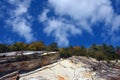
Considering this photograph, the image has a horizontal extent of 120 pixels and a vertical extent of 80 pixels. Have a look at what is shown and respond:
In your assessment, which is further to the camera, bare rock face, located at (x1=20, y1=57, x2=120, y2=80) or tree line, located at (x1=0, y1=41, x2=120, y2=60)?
tree line, located at (x1=0, y1=41, x2=120, y2=60)

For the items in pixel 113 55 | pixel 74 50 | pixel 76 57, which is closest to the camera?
pixel 76 57

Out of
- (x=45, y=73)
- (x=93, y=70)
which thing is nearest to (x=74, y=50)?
(x=93, y=70)

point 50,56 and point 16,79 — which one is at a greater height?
point 50,56

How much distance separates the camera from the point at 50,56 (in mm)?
68000

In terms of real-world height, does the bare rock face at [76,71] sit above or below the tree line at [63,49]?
below

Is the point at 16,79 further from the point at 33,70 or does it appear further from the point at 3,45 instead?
the point at 3,45

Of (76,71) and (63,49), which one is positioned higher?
(63,49)

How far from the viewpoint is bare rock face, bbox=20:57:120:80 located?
61894mm

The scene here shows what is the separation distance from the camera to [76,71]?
221ft

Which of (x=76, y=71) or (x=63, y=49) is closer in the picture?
(x=76, y=71)

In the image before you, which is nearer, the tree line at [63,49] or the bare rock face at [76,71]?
the bare rock face at [76,71]

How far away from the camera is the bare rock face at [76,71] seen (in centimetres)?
6189

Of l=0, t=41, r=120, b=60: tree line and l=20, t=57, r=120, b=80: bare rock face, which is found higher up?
l=0, t=41, r=120, b=60: tree line

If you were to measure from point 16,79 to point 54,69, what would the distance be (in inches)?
376
